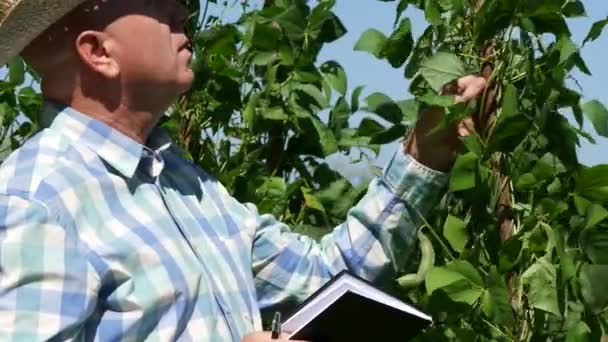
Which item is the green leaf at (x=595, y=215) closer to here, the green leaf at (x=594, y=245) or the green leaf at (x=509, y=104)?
the green leaf at (x=594, y=245)

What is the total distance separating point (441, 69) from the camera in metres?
1.96

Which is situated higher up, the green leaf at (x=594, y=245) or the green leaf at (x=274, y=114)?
the green leaf at (x=594, y=245)

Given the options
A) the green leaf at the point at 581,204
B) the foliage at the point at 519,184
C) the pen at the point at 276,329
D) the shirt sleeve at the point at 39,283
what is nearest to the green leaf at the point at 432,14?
the foliage at the point at 519,184

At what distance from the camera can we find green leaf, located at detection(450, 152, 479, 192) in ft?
6.32

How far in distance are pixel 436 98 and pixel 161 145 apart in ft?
1.16

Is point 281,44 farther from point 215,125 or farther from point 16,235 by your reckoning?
point 16,235

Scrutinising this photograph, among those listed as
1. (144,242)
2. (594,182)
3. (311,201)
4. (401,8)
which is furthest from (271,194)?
(144,242)

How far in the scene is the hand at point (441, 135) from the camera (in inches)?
77.5

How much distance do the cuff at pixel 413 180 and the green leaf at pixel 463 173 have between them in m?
0.04

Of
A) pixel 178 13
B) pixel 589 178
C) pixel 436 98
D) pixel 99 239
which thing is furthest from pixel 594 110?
pixel 99 239

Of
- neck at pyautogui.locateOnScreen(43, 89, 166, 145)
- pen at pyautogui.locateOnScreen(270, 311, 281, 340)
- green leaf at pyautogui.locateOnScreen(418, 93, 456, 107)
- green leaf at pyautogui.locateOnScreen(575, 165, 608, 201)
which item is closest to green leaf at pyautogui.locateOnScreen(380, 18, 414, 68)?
green leaf at pyautogui.locateOnScreen(418, 93, 456, 107)

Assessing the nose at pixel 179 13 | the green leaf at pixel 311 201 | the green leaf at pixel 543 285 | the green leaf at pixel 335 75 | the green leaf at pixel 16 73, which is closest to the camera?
the nose at pixel 179 13

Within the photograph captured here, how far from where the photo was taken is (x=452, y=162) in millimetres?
2008

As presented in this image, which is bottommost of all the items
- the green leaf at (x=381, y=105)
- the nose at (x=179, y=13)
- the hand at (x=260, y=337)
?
the hand at (x=260, y=337)
